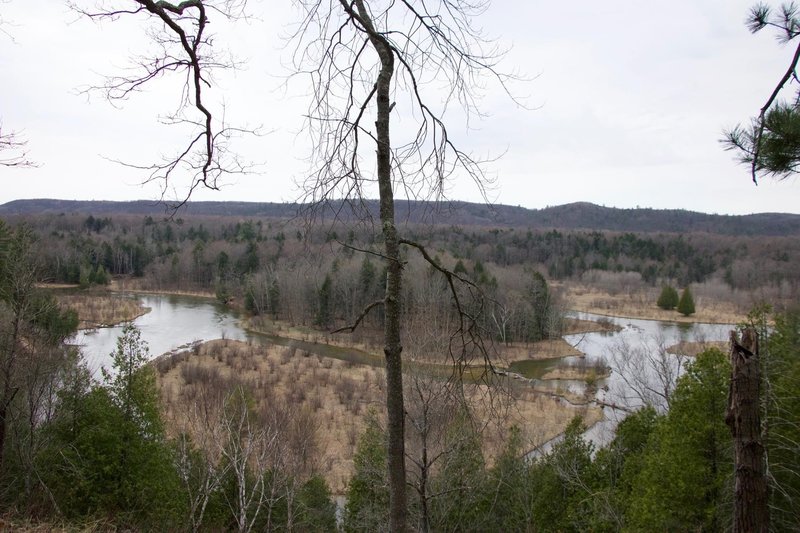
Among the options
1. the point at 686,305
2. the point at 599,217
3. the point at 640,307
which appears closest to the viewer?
the point at 686,305

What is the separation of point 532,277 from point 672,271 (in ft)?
160

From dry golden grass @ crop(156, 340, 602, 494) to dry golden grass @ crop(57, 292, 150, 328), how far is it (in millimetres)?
11432

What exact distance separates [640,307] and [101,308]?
55853 millimetres

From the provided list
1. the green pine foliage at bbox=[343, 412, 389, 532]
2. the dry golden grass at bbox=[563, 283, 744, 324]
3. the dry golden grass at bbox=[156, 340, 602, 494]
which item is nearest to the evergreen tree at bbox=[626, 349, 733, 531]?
the green pine foliage at bbox=[343, 412, 389, 532]

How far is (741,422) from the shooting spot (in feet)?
10.9

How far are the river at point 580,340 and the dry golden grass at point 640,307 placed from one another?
9.00 feet

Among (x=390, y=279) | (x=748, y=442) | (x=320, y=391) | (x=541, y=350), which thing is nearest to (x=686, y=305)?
(x=541, y=350)

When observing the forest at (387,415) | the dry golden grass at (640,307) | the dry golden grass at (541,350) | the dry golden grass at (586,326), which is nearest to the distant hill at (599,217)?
the dry golden grass at (640,307)

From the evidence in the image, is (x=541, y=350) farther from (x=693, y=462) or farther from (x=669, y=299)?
(x=693, y=462)

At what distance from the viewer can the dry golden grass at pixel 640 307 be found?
52.9 metres

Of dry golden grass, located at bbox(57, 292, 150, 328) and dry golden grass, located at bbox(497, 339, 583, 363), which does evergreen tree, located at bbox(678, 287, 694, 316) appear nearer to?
dry golden grass, located at bbox(497, 339, 583, 363)

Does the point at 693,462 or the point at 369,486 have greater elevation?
the point at 693,462

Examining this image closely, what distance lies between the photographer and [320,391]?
2686 cm

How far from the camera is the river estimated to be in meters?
24.4
